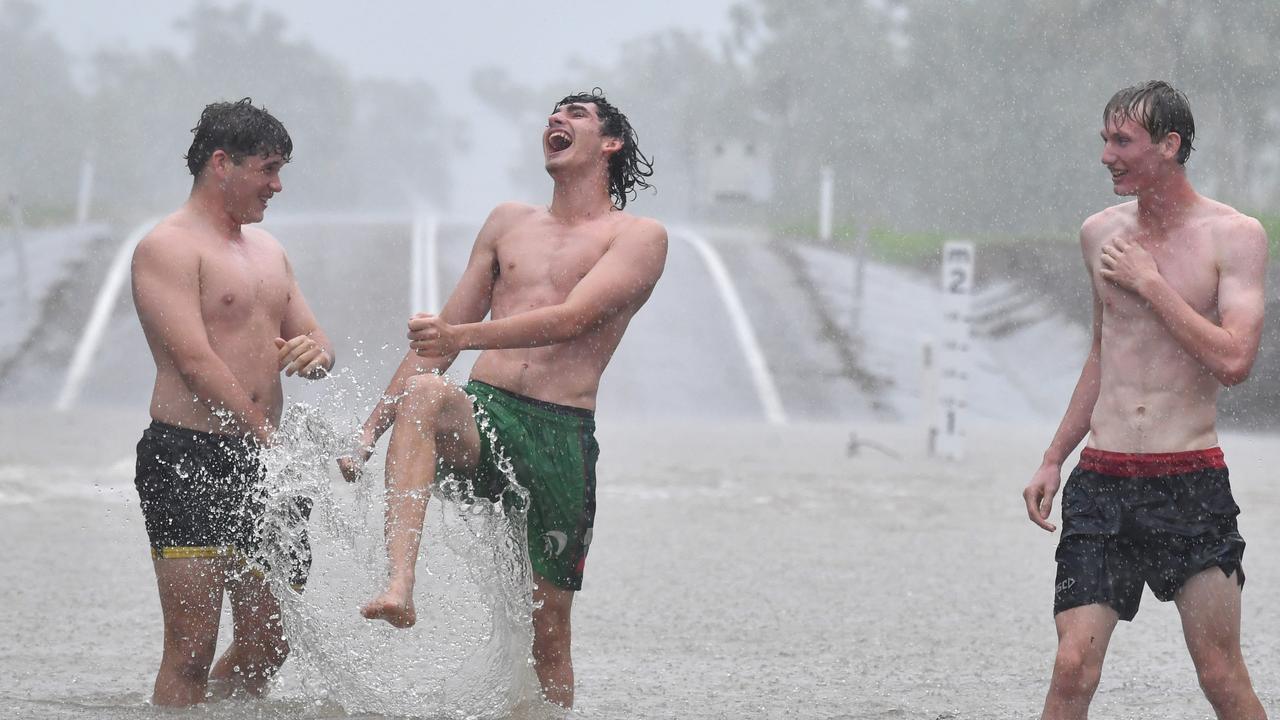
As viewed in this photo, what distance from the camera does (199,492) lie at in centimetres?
495

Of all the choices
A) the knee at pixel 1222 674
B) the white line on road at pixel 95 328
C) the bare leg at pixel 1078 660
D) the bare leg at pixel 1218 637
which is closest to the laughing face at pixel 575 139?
the bare leg at pixel 1078 660

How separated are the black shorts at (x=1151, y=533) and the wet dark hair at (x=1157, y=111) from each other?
28.8 inches

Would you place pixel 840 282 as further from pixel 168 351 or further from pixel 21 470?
pixel 168 351

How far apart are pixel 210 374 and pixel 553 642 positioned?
1145 mm

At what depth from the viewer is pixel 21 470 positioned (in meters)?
12.1

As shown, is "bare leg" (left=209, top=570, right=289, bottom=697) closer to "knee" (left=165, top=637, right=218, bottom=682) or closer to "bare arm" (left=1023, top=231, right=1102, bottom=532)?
"knee" (left=165, top=637, right=218, bottom=682)

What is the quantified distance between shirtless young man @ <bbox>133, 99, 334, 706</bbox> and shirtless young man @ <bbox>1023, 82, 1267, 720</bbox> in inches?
79.6

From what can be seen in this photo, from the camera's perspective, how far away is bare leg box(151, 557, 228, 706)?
4.95 meters

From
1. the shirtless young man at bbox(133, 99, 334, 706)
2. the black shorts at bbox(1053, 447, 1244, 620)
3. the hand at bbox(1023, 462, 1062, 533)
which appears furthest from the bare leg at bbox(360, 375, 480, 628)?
the black shorts at bbox(1053, 447, 1244, 620)

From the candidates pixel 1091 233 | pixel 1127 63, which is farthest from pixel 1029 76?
pixel 1091 233

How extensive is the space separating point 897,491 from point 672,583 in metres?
3.81

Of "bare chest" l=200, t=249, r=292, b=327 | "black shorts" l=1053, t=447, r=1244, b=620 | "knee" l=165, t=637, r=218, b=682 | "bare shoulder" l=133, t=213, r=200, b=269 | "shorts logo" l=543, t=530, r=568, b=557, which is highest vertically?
"bare shoulder" l=133, t=213, r=200, b=269

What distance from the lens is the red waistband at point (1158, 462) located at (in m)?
4.39

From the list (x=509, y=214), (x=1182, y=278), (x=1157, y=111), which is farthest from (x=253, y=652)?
(x=1157, y=111)
